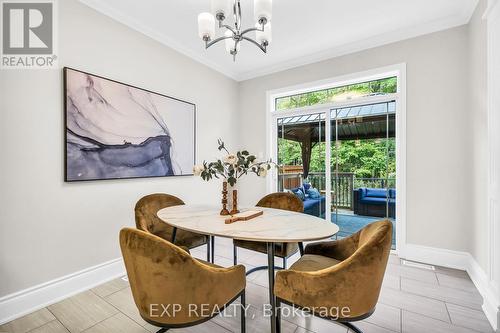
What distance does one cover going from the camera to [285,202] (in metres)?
2.54

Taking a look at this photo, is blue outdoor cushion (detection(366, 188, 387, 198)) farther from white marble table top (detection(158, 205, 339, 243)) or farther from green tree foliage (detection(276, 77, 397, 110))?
white marble table top (detection(158, 205, 339, 243))

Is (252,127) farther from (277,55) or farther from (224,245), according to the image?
(224,245)

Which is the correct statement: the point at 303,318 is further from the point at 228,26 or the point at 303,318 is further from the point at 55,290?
the point at 228,26

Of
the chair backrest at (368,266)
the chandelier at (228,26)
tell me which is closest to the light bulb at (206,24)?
the chandelier at (228,26)

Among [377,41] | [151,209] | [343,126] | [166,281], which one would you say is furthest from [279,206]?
[377,41]

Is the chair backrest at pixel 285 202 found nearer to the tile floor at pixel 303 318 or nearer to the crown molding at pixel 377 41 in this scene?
the tile floor at pixel 303 318

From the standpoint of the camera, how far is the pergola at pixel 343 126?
125 inches

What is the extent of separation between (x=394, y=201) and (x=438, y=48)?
6.29 ft

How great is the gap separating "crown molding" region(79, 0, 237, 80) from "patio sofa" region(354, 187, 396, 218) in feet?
9.86

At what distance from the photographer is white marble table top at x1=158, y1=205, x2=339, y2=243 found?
140 cm

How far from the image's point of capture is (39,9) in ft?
6.66

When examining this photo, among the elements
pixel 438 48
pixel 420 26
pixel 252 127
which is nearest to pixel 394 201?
pixel 438 48

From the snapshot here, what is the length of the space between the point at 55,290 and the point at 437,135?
4193 millimetres

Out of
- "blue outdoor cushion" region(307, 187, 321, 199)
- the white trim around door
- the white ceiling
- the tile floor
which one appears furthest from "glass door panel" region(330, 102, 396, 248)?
the tile floor
